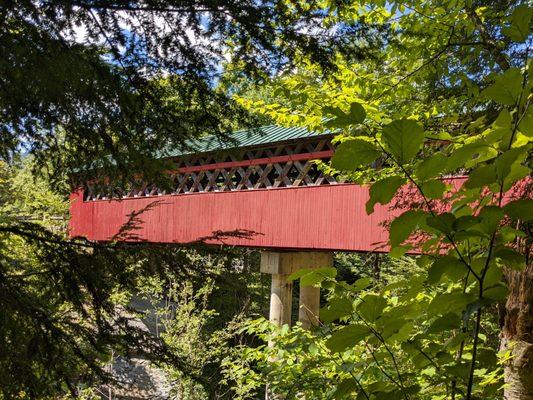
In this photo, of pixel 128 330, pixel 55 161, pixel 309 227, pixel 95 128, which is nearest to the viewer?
pixel 128 330

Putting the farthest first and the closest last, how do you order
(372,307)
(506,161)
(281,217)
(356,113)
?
(281,217), (372,307), (356,113), (506,161)

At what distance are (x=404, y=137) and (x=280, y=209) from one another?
8.07 meters

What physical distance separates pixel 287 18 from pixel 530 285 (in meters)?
2.02

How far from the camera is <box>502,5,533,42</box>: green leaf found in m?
0.86

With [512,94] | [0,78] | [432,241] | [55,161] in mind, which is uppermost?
[0,78]

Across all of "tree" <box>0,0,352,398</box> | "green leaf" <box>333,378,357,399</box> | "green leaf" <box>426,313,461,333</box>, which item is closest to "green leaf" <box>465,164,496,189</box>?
"green leaf" <box>426,313,461,333</box>

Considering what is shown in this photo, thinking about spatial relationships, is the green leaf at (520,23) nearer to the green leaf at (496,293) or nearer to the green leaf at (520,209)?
the green leaf at (520,209)

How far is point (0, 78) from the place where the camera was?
7.82ft

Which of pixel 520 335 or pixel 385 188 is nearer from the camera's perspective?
pixel 385 188

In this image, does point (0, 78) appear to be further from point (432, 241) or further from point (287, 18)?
point (432, 241)

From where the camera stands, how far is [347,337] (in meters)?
0.94

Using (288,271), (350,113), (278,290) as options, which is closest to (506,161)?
(350,113)

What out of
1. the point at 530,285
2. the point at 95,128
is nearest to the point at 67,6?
the point at 95,128

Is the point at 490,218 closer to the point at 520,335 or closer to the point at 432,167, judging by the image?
the point at 432,167
